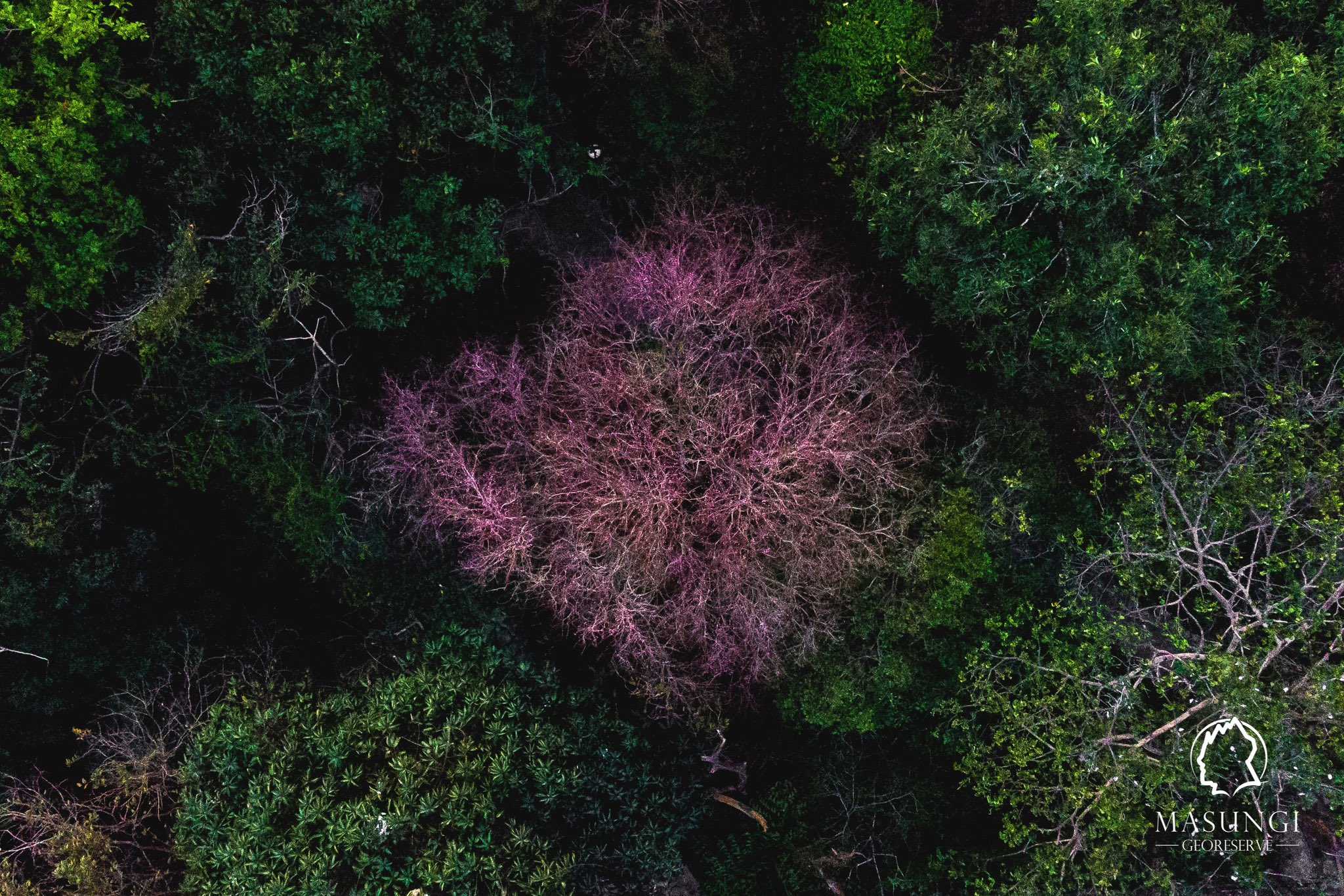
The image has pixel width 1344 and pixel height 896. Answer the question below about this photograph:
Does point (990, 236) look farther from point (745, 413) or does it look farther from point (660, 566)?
point (660, 566)

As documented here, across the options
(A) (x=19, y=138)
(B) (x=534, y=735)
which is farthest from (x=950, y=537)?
(A) (x=19, y=138)

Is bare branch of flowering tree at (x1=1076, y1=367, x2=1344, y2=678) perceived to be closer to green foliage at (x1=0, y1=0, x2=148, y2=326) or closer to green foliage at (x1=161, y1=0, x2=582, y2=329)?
green foliage at (x1=161, y1=0, x2=582, y2=329)

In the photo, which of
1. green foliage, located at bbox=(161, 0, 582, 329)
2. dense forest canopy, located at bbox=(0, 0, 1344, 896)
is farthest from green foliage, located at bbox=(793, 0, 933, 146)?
green foliage, located at bbox=(161, 0, 582, 329)

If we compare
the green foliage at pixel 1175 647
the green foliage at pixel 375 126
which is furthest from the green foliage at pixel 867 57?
the green foliage at pixel 1175 647

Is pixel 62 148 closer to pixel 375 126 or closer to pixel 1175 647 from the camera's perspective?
pixel 375 126

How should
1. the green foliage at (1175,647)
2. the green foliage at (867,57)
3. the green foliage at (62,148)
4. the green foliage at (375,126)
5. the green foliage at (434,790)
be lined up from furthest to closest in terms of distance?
the green foliage at (867,57) → the green foliage at (375,126) → the green foliage at (1175,647) → the green foliage at (434,790) → the green foliage at (62,148)

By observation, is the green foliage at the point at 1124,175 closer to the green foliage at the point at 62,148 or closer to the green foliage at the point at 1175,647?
→ the green foliage at the point at 1175,647

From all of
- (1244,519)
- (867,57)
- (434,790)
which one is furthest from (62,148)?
(1244,519)
